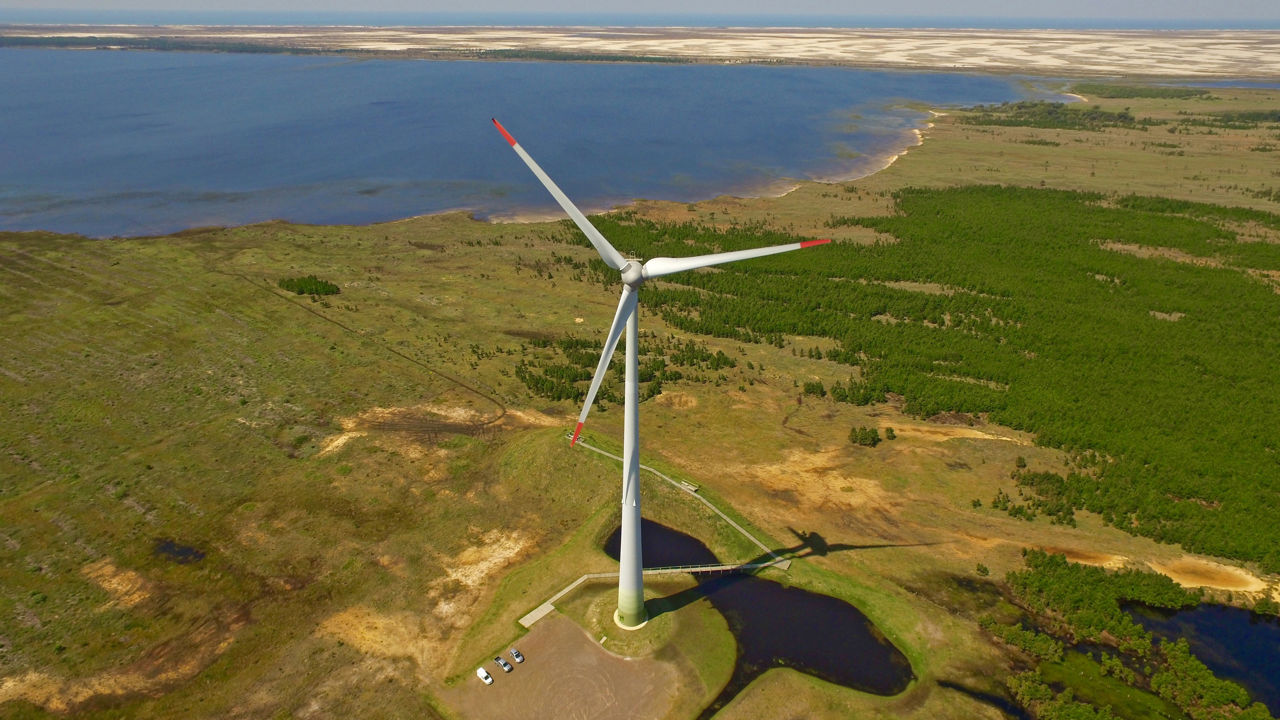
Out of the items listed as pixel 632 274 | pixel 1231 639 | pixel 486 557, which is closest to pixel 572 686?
pixel 486 557

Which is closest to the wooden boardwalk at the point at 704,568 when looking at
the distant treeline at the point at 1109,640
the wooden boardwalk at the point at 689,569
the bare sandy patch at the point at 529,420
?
the wooden boardwalk at the point at 689,569

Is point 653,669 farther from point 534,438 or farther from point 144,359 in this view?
point 144,359

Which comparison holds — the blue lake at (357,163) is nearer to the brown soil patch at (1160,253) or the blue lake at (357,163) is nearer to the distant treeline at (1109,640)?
the brown soil patch at (1160,253)

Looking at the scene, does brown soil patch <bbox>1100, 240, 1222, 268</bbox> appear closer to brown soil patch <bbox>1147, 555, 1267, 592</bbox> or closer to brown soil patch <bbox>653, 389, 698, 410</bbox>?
brown soil patch <bbox>1147, 555, 1267, 592</bbox>

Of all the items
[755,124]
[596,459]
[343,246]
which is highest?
[755,124]

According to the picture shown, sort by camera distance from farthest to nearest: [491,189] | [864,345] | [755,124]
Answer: [755,124]
[491,189]
[864,345]

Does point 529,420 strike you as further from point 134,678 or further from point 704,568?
point 134,678

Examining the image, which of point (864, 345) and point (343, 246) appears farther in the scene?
point (343, 246)

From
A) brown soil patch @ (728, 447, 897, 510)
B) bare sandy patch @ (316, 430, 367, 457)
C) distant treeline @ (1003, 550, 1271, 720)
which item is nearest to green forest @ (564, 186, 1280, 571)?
distant treeline @ (1003, 550, 1271, 720)

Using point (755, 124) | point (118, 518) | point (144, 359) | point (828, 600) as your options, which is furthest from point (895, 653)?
point (755, 124)
